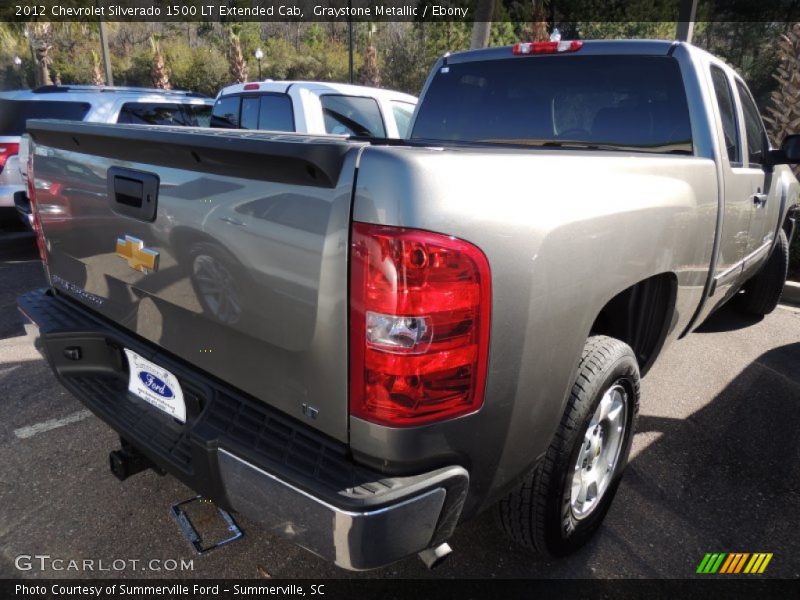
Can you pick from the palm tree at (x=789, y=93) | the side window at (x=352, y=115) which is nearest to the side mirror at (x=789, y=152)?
the side window at (x=352, y=115)

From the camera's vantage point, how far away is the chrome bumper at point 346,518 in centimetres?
140

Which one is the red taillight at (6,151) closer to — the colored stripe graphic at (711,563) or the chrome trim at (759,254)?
the chrome trim at (759,254)

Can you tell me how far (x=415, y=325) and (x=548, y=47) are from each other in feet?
8.18

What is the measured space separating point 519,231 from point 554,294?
0.23m

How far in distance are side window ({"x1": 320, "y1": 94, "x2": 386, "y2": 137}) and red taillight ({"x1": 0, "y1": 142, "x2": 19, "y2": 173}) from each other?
3.49 metres

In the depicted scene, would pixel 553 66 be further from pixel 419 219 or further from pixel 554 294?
pixel 419 219

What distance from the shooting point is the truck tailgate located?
4.69ft

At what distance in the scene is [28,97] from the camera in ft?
22.0

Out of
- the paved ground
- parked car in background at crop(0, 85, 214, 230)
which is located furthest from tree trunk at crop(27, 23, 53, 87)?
the paved ground

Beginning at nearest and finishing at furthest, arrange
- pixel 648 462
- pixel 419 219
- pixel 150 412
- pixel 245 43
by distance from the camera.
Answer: pixel 419 219 < pixel 150 412 < pixel 648 462 < pixel 245 43

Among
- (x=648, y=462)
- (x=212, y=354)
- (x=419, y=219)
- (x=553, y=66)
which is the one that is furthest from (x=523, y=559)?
(x=553, y=66)

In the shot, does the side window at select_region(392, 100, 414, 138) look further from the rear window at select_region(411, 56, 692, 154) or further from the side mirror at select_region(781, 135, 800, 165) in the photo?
the side mirror at select_region(781, 135, 800, 165)

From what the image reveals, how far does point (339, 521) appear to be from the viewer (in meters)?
1.39

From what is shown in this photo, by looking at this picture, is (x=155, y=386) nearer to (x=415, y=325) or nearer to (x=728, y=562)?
(x=415, y=325)
